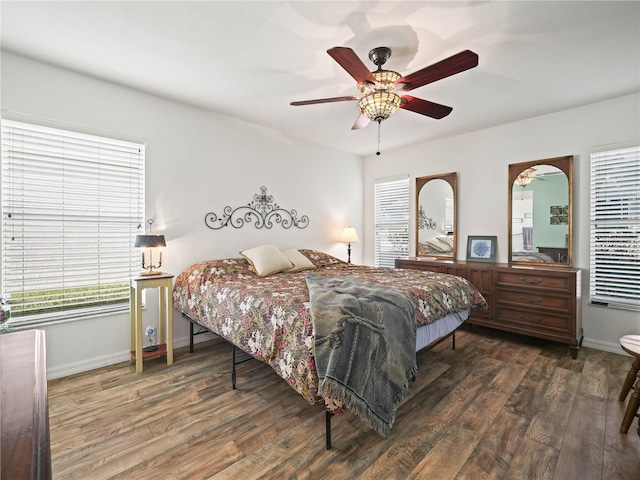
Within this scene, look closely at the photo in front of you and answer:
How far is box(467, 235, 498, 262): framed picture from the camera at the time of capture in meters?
3.97

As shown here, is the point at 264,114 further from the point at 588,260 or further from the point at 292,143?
the point at 588,260

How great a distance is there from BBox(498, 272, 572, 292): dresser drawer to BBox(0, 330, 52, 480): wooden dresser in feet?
12.9

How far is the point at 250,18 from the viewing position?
1.99 meters

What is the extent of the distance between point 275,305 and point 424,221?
3.38 metres

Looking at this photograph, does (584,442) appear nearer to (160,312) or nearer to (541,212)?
(541,212)

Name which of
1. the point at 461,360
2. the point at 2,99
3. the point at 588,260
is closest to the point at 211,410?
the point at 461,360

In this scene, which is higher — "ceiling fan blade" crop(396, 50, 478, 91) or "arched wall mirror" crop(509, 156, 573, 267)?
"ceiling fan blade" crop(396, 50, 478, 91)

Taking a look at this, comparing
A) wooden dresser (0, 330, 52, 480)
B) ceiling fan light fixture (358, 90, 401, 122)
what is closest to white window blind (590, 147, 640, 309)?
ceiling fan light fixture (358, 90, 401, 122)

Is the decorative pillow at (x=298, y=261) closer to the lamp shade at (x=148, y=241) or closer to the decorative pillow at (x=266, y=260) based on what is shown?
the decorative pillow at (x=266, y=260)

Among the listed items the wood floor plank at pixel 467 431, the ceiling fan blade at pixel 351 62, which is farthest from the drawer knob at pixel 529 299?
the ceiling fan blade at pixel 351 62

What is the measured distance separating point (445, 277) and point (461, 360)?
0.84 metres

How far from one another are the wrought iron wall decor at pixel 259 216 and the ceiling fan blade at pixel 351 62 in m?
2.23

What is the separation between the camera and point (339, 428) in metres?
1.95

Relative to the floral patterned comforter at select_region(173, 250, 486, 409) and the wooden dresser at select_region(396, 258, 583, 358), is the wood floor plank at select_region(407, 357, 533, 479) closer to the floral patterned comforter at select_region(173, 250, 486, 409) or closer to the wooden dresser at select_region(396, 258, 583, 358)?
the floral patterned comforter at select_region(173, 250, 486, 409)
